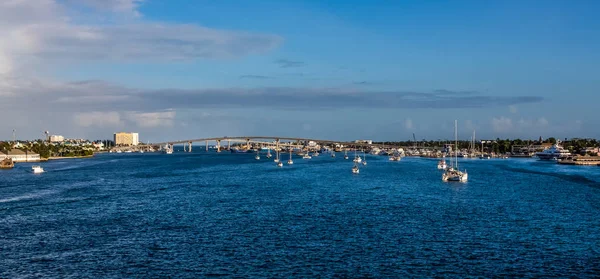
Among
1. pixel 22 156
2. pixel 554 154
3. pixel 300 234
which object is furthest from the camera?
pixel 554 154

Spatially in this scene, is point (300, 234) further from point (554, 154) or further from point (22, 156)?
point (554, 154)

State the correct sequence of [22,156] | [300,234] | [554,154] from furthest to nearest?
[554,154], [22,156], [300,234]

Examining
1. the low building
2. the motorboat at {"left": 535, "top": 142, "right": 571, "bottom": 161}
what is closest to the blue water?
the low building

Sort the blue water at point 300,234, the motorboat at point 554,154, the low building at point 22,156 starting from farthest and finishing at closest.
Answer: the motorboat at point 554,154 → the low building at point 22,156 → the blue water at point 300,234

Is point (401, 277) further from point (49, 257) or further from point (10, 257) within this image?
point (10, 257)

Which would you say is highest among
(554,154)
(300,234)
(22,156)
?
(22,156)

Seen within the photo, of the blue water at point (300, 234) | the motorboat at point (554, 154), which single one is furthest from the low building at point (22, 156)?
the motorboat at point (554, 154)

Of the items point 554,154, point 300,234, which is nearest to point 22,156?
point 300,234

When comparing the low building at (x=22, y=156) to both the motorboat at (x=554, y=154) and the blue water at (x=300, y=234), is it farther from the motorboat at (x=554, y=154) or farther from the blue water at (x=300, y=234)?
the motorboat at (x=554, y=154)

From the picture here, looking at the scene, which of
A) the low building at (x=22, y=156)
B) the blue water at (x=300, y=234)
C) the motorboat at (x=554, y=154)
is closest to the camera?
the blue water at (x=300, y=234)

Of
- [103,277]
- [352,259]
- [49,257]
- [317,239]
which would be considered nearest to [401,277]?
[352,259]
